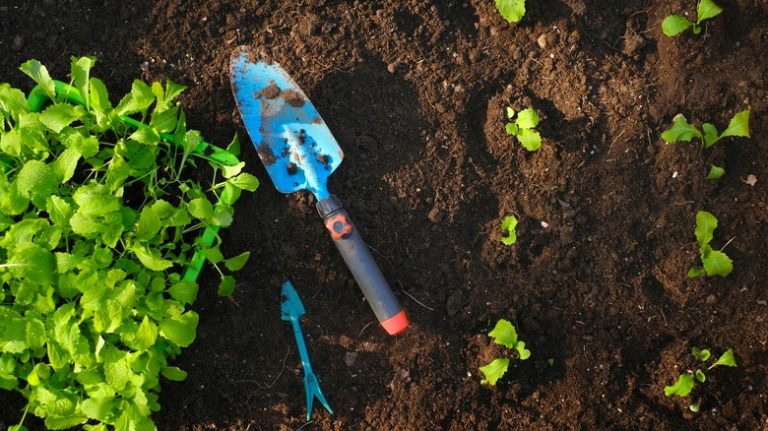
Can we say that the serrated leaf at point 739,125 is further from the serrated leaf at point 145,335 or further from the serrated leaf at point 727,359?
the serrated leaf at point 145,335

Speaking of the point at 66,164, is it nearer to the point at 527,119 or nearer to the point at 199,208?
the point at 199,208

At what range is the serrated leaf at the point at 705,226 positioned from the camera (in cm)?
194

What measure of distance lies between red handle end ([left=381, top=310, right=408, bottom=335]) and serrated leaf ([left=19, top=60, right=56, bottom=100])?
3.38ft

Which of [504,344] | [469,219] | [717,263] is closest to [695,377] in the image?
[717,263]

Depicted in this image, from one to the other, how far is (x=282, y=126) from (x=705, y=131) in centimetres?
119

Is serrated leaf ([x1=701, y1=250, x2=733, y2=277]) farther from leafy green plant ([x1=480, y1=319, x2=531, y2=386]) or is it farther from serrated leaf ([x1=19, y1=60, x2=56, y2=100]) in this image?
serrated leaf ([x1=19, y1=60, x2=56, y2=100])

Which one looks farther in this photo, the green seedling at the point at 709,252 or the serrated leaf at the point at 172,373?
the green seedling at the point at 709,252

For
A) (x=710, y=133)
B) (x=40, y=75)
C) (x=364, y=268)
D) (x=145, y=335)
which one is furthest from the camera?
(x=710, y=133)

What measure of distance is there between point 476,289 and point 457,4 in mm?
834

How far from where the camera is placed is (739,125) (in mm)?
1957

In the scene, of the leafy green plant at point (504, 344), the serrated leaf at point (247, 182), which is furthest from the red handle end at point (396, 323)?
the serrated leaf at point (247, 182)

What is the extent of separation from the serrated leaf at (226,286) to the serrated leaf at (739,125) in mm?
1410

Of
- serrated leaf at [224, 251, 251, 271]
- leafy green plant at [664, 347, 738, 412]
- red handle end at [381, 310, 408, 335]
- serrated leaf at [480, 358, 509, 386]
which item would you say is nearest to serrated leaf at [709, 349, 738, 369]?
leafy green plant at [664, 347, 738, 412]

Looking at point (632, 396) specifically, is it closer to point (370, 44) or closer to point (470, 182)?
point (470, 182)
